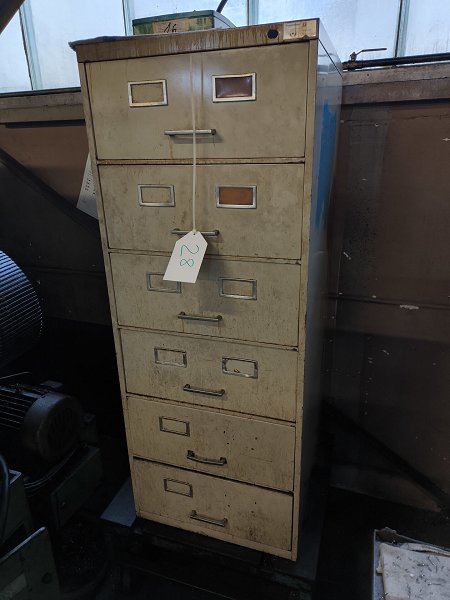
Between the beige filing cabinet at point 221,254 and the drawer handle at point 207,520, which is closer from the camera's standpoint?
the beige filing cabinet at point 221,254

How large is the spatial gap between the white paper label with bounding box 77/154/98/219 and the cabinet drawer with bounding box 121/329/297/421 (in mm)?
753

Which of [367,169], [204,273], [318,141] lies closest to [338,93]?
[367,169]

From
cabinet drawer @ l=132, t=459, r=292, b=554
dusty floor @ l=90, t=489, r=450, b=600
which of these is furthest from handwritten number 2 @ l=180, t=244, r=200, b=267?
dusty floor @ l=90, t=489, r=450, b=600

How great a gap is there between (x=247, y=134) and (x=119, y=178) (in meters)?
0.32

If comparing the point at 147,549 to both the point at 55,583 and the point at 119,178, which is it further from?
the point at 119,178

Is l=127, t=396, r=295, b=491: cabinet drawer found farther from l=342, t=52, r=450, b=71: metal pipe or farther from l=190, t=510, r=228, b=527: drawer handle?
l=342, t=52, r=450, b=71: metal pipe

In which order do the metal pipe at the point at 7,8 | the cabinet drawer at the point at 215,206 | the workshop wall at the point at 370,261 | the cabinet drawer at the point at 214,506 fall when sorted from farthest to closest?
the workshop wall at the point at 370,261 → the cabinet drawer at the point at 214,506 → the cabinet drawer at the point at 215,206 → the metal pipe at the point at 7,8

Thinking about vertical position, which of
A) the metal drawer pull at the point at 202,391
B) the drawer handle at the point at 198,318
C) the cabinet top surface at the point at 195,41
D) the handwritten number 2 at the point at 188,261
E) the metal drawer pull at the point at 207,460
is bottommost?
the metal drawer pull at the point at 207,460

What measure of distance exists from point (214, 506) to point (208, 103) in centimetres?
106

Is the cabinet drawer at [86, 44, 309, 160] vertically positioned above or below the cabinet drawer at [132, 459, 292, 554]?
above

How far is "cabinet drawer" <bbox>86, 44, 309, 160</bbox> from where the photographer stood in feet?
2.64

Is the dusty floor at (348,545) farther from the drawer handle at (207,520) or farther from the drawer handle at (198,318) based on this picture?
the drawer handle at (198,318)

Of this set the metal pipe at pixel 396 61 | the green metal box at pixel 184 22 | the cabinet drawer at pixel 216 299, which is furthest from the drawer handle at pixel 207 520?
the metal pipe at pixel 396 61

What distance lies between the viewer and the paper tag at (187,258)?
0.92 metres
